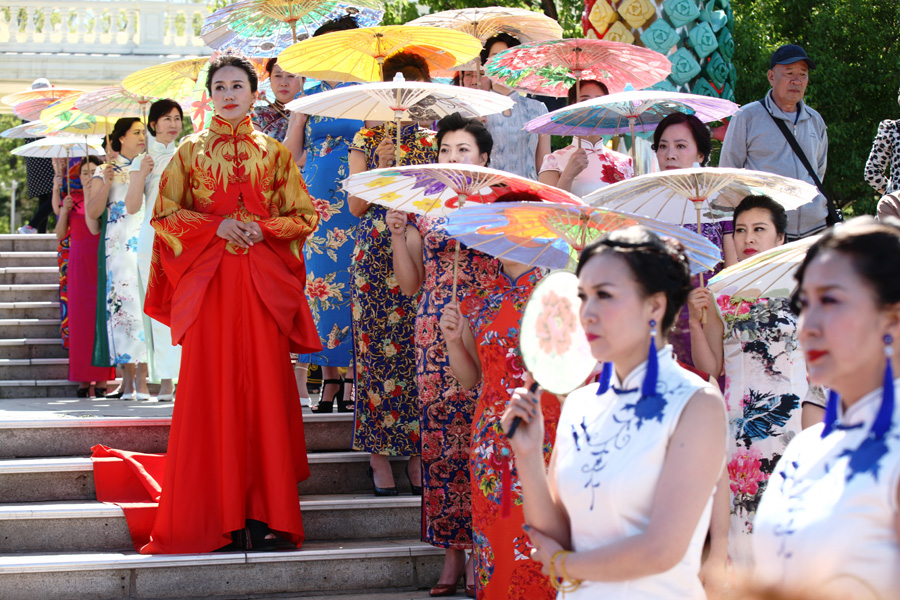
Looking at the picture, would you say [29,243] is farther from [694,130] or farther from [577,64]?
[694,130]

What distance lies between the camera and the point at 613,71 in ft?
18.3

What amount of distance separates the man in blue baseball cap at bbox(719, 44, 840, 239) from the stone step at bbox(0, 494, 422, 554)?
287cm

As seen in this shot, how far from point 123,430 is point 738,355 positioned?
3267 millimetres

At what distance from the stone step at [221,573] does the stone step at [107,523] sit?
0.10 metres

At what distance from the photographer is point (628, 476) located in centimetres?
216

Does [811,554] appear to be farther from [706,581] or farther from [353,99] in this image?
[353,99]

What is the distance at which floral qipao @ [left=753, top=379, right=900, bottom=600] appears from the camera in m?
1.79

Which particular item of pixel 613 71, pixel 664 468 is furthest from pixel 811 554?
pixel 613 71

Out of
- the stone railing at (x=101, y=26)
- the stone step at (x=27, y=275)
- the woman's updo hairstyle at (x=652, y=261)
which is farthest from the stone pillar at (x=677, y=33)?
the stone railing at (x=101, y=26)

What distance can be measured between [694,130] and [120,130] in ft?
14.9

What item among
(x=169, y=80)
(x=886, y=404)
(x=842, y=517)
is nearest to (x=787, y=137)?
(x=169, y=80)

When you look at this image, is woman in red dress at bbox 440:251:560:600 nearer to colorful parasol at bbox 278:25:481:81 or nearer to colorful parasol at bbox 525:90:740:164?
colorful parasol at bbox 525:90:740:164

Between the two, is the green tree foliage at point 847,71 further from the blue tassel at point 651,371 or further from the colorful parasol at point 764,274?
the blue tassel at point 651,371

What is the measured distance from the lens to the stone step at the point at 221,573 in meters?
4.42
